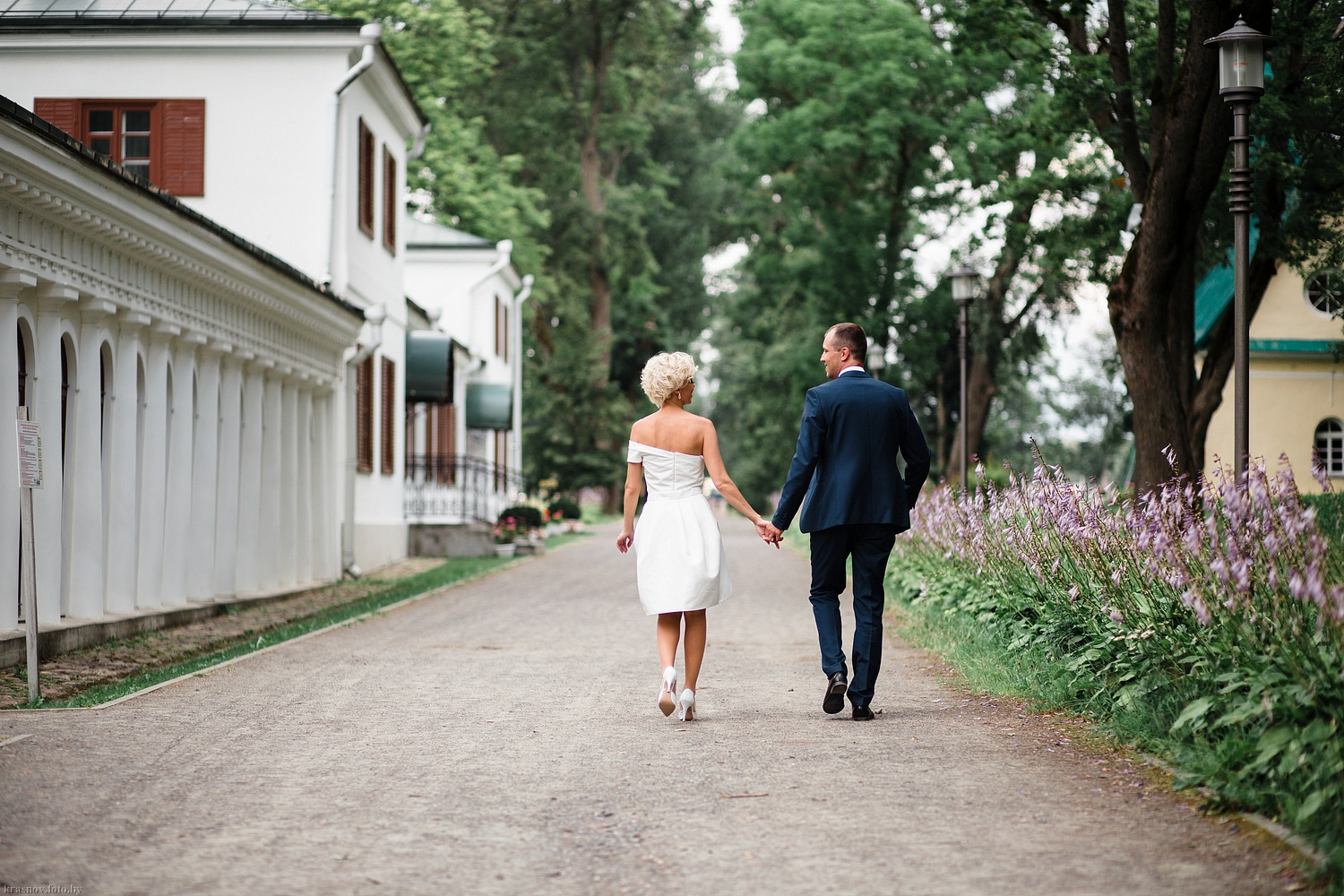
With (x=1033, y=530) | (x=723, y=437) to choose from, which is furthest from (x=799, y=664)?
(x=723, y=437)

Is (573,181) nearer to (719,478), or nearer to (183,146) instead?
(183,146)

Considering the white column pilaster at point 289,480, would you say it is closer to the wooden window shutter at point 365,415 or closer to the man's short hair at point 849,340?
the wooden window shutter at point 365,415

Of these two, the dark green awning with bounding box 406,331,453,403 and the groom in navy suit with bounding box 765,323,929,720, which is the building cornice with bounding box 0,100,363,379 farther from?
the dark green awning with bounding box 406,331,453,403

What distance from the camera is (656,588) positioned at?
7.98 meters

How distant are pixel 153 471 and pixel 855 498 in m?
8.44

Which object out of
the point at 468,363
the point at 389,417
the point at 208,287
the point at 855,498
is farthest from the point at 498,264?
the point at 855,498

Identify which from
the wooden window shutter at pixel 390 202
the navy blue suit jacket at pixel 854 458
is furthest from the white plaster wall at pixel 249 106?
the navy blue suit jacket at pixel 854 458

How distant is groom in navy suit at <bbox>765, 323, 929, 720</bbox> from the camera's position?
313 inches

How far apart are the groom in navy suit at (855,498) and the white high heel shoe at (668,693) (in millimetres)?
829

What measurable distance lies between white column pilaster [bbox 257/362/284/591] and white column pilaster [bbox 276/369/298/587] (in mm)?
477

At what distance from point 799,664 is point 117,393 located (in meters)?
6.69

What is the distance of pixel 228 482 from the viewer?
15977 mm

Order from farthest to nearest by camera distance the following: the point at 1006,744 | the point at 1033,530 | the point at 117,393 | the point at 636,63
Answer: the point at 636,63, the point at 117,393, the point at 1033,530, the point at 1006,744

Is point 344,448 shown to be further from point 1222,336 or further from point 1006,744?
point 1006,744
